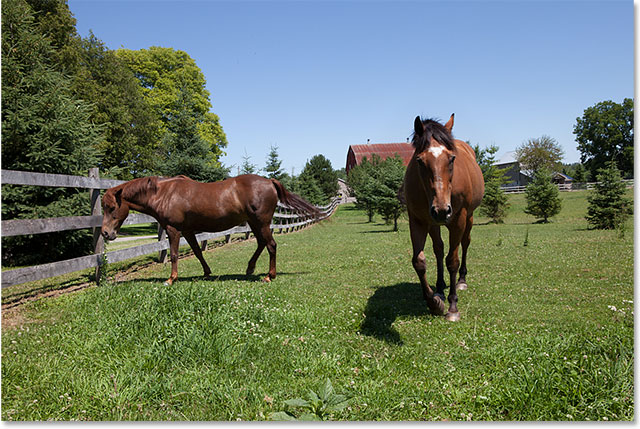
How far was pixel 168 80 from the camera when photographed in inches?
1363

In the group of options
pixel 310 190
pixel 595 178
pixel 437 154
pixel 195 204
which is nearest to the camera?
pixel 437 154

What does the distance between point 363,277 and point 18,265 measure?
8.64m

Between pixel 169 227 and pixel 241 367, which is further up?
pixel 169 227

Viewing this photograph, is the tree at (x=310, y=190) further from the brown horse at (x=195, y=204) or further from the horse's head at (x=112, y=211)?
the horse's head at (x=112, y=211)

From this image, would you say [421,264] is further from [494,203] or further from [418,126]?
[494,203]

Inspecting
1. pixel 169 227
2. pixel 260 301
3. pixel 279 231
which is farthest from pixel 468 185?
pixel 279 231

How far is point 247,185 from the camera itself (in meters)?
7.38

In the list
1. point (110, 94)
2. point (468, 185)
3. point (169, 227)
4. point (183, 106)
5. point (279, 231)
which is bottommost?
point (279, 231)

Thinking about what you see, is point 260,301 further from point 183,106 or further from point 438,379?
point 183,106

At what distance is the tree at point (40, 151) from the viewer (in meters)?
9.54

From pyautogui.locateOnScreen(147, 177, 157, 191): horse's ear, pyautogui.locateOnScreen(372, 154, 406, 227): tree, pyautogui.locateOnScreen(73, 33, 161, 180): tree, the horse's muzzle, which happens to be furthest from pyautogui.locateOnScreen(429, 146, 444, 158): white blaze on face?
pyautogui.locateOnScreen(73, 33, 161, 180): tree

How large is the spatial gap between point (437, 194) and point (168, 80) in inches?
1415

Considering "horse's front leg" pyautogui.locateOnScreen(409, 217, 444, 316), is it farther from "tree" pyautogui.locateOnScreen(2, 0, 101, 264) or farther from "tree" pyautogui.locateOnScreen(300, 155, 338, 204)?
"tree" pyautogui.locateOnScreen(300, 155, 338, 204)

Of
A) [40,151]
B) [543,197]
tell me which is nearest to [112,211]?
[40,151]
